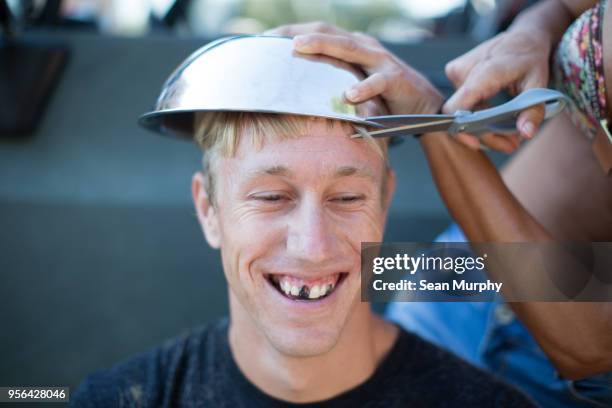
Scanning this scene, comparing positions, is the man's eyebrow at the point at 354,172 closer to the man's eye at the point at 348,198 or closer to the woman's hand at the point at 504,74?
the man's eye at the point at 348,198

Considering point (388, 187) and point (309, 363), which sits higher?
point (388, 187)

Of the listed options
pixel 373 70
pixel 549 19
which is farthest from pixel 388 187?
pixel 549 19

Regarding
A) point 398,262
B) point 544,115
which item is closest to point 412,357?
point 398,262

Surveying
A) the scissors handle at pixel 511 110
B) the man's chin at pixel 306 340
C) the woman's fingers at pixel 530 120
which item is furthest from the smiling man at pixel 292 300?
the woman's fingers at pixel 530 120

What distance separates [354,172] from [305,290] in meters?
0.29

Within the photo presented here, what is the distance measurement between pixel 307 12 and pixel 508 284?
4.49 m

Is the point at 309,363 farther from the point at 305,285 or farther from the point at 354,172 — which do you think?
the point at 354,172

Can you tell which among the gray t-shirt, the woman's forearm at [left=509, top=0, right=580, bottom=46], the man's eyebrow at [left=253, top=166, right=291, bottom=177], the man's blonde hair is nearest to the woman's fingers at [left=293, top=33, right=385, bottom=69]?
the man's blonde hair

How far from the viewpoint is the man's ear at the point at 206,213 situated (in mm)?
1682

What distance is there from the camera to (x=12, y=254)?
222 cm

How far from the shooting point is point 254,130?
152 centimetres

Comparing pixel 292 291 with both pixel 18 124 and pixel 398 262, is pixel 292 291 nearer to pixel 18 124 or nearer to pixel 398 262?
pixel 398 262

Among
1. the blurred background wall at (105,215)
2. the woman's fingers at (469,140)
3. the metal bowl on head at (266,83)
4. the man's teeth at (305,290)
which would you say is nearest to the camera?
the metal bowl on head at (266,83)

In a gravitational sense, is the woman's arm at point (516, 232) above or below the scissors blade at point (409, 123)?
below
